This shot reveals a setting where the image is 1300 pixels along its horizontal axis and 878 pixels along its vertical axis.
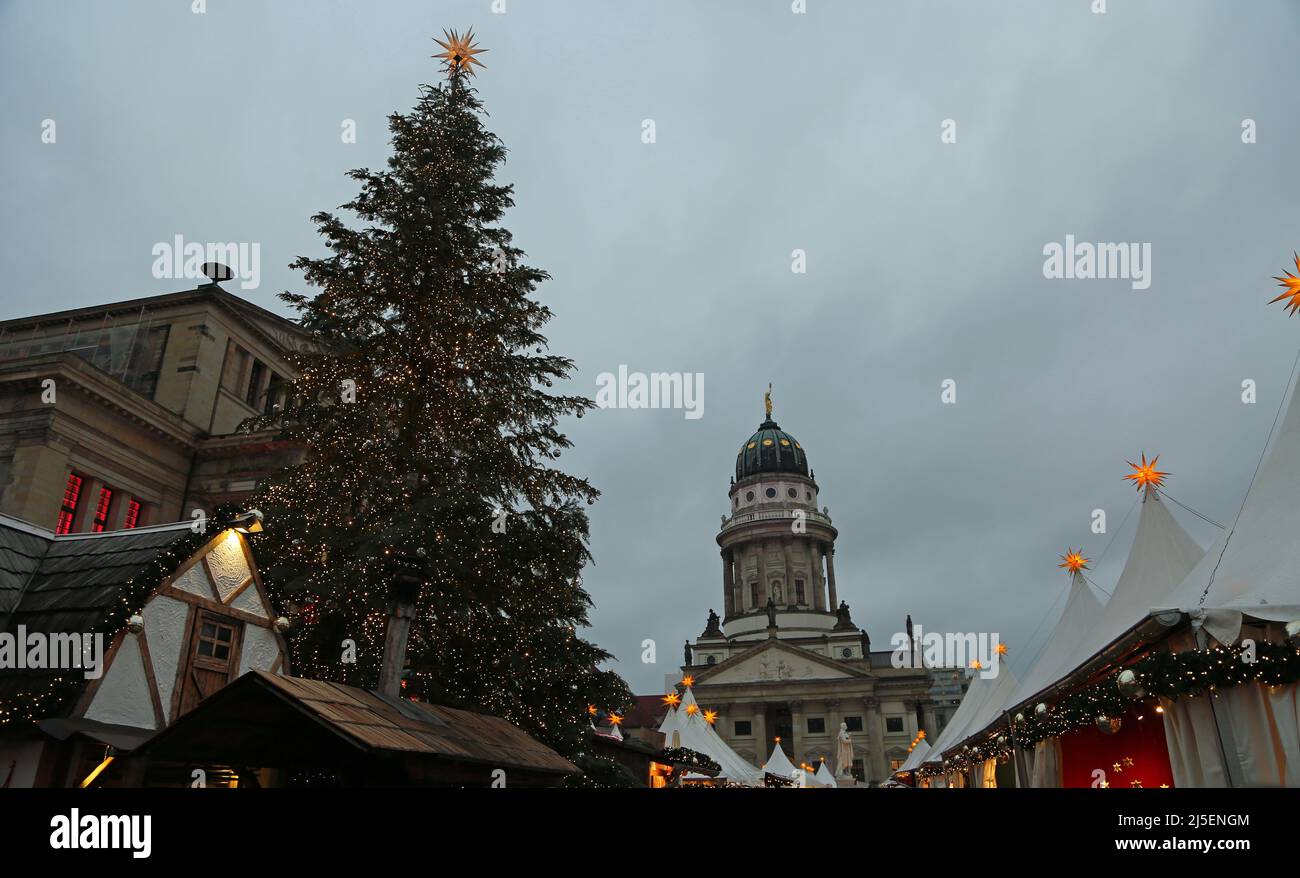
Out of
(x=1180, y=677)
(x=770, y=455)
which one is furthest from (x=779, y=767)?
(x=770, y=455)

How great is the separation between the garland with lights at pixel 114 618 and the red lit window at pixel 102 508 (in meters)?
20.8

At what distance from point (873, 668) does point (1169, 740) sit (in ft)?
262

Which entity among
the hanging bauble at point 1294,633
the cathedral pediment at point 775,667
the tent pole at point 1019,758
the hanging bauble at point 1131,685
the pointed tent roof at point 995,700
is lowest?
the tent pole at point 1019,758

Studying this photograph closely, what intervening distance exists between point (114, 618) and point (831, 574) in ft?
301

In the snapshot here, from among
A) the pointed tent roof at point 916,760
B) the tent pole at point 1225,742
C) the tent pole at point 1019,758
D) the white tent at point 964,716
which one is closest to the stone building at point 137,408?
the tent pole at point 1225,742

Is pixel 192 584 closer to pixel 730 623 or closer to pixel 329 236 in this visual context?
pixel 329 236

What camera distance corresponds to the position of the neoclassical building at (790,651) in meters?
82.1

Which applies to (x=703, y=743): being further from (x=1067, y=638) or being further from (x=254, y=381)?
(x=254, y=381)

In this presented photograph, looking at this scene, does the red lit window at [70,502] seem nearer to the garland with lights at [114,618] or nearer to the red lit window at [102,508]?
the red lit window at [102,508]

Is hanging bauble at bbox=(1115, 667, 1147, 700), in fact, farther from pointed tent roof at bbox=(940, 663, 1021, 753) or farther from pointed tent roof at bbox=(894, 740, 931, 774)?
pointed tent roof at bbox=(894, 740, 931, 774)

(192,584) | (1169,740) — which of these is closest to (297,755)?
(192,584)

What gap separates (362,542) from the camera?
14.0 meters

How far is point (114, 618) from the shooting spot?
1089cm

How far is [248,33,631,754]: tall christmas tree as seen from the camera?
1438 centimetres
